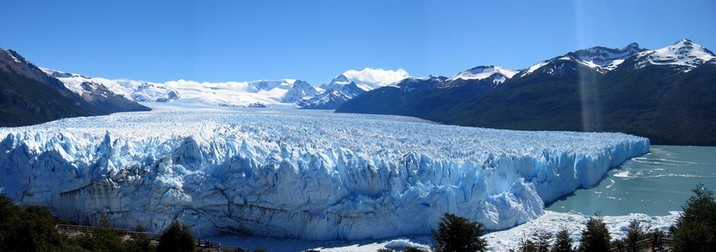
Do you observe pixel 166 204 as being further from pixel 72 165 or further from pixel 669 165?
pixel 669 165

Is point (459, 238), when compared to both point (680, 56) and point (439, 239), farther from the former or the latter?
point (680, 56)

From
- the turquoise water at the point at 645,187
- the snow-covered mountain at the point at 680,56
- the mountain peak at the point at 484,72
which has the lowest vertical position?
the turquoise water at the point at 645,187

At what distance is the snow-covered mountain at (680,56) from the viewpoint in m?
87.6

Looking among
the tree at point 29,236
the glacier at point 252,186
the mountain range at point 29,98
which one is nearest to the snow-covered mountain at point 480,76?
Answer: the mountain range at point 29,98

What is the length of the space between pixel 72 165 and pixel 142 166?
245 centimetres

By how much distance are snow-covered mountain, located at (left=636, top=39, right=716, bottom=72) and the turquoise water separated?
175 feet

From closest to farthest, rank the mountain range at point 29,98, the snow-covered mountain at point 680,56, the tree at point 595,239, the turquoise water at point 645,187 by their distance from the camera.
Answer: the tree at point 595,239 → the turquoise water at point 645,187 → the mountain range at point 29,98 → the snow-covered mountain at point 680,56

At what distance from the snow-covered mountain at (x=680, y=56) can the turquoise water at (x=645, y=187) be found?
53.2 meters

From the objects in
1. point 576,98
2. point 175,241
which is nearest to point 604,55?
point 576,98

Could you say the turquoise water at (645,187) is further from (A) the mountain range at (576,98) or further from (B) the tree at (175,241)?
(A) the mountain range at (576,98)

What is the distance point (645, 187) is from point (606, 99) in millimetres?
57040

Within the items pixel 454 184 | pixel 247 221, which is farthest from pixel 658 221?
pixel 247 221

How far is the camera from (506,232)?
1909 centimetres

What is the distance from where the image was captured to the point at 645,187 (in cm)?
2848
